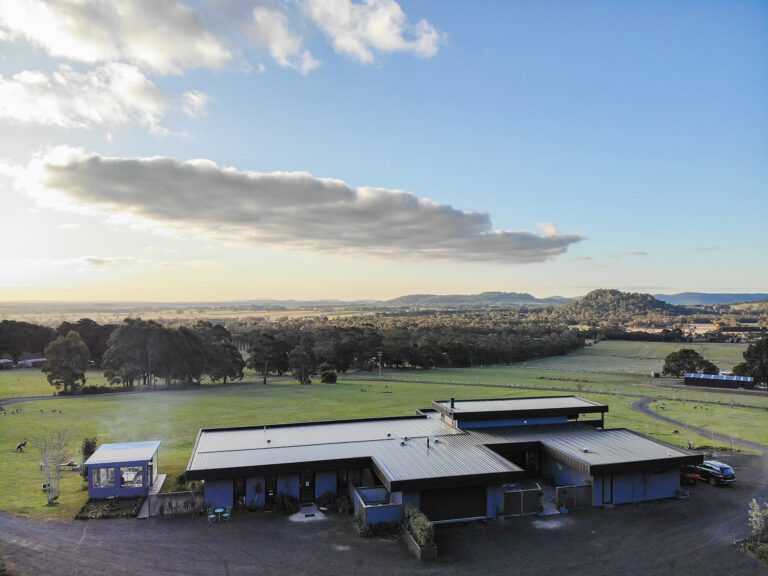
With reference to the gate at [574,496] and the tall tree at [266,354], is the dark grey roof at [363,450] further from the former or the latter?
the tall tree at [266,354]

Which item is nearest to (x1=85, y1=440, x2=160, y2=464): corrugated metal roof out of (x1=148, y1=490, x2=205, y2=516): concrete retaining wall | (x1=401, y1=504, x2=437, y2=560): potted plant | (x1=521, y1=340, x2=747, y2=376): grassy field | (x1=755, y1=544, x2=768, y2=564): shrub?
(x1=148, y1=490, x2=205, y2=516): concrete retaining wall

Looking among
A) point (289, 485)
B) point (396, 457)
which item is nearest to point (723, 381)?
point (396, 457)

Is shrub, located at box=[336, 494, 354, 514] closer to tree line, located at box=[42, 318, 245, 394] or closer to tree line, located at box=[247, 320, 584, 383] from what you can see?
tree line, located at box=[247, 320, 584, 383]

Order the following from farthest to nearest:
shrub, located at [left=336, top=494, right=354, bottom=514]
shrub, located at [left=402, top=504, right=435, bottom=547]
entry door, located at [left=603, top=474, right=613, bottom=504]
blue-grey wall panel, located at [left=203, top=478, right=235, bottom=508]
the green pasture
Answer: the green pasture → entry door, located at [left=603, top=474, right=613, bottom=504] → blue-grey wall panel, located at [left=203, top=478, right=235, bottom=508] → shrub, located at [left=336, top=494, right=354, bottom=514] → shrub, located at [left=402, top=504, right=435, bottom=547]

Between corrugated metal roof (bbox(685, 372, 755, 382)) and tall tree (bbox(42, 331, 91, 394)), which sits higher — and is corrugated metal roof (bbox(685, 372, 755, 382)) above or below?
below

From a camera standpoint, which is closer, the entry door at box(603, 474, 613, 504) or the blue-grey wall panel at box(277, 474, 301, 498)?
the blue-grey wall panel at box(277, 474, 301, 498)

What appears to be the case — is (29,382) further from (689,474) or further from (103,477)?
(689,474)

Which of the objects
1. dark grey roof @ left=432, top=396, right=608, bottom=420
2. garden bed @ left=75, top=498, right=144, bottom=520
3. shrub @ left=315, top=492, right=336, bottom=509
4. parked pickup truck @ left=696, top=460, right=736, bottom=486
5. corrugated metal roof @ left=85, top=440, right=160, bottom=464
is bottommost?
garden bed @ left=75, top=498, right=144, bottom=520

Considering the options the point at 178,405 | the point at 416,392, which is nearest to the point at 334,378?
the point at 416,392
